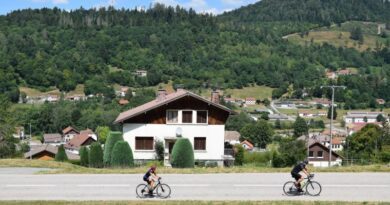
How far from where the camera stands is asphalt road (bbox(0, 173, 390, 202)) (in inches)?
709

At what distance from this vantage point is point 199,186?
65.4ft

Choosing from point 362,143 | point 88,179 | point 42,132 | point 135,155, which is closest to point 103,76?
point 42,132

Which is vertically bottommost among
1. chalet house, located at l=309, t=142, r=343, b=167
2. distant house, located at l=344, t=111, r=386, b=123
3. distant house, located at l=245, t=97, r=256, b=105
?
chalet house, located at l=309, t=142, r=343, b=167

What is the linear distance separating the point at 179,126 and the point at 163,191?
22.2 meters

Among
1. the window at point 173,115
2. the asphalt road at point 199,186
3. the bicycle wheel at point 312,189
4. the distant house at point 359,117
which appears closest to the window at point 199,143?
the window at point 173,115

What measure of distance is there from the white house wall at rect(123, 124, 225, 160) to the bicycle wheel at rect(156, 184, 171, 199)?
2130cm

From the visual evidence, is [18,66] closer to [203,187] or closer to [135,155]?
[135,155]

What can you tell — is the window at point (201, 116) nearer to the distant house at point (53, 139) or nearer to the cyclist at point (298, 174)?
the cyclist at point (298, 174)

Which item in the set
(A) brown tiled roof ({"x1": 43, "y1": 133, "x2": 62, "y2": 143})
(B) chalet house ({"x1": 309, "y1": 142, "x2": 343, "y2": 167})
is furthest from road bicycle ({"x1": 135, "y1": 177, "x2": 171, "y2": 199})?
(A) brown tiled roof ({"x1": 43, "y1": 133, "x2": 62, "y2": 143})

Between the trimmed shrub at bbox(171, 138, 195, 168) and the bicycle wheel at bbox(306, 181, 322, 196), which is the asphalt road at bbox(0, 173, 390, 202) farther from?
the trimmed shrub at bbox(171, 138, 195, 168)

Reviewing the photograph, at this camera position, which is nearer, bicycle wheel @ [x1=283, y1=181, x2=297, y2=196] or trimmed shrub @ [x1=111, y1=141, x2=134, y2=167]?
bicycle wheel @ [x1=283, y1=181, x2=297, y2=196]

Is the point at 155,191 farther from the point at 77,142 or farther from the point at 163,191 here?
the point at 77,142

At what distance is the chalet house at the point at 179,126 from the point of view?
4016cm

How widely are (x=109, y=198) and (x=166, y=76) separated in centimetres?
18165
